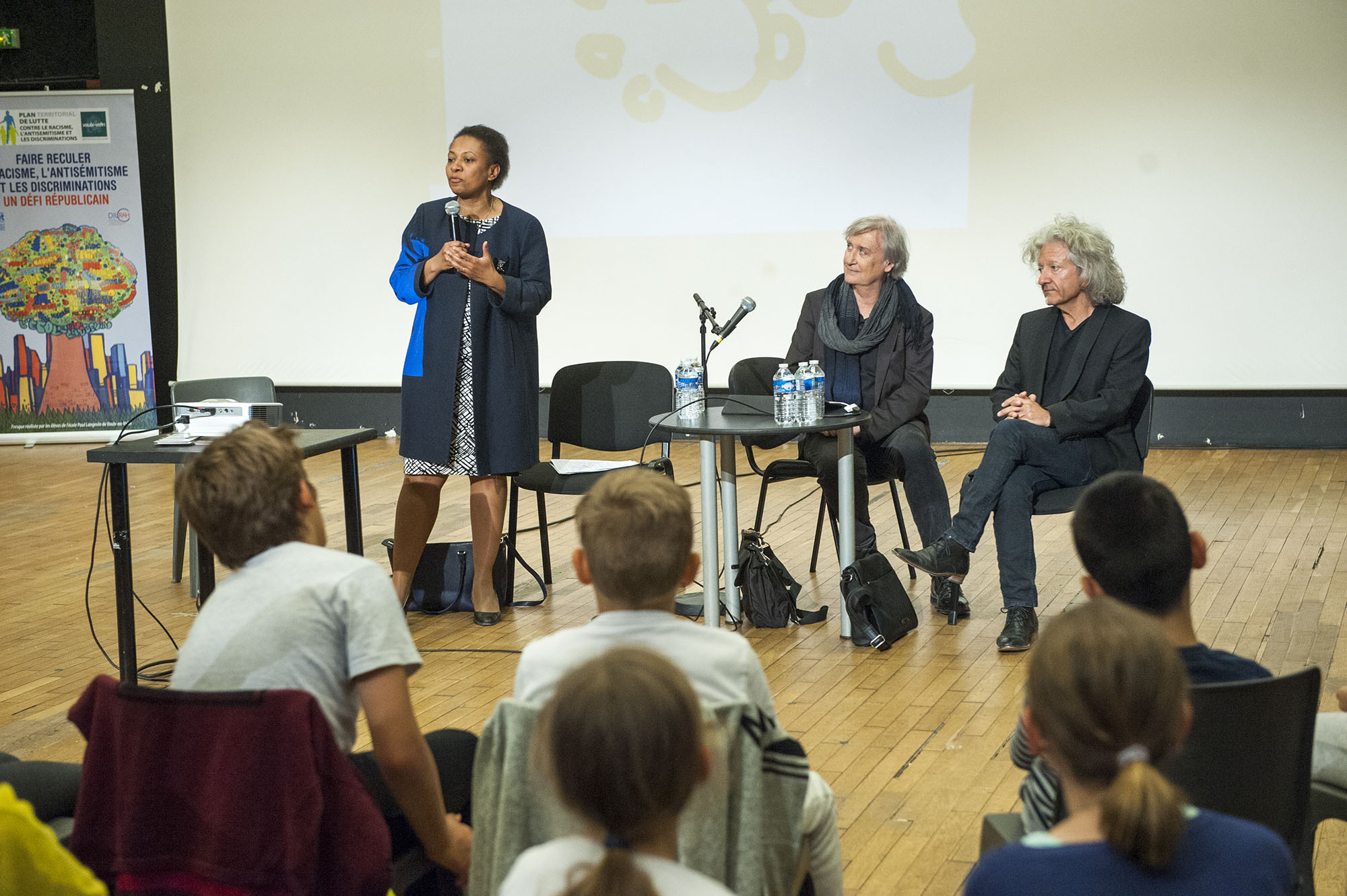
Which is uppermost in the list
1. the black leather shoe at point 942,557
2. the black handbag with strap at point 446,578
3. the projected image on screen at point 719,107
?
the projected image on screen at point 719,107

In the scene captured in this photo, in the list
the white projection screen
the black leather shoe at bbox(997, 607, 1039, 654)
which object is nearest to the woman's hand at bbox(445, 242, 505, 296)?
the black leather shoe at bbox(997, 607, 1039, 654)

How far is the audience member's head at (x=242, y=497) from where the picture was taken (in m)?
1.61

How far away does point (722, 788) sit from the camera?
1434mm

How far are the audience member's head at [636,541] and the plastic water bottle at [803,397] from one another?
1.91 meters

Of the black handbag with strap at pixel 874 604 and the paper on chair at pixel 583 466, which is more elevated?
the paper on chair at pixel 583 466

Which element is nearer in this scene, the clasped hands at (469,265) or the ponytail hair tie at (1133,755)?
the ponytail hair tie at (1133,755)

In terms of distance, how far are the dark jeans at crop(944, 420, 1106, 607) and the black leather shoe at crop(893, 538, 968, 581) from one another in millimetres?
57

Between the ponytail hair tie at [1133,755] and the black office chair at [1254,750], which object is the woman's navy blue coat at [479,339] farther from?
the ponytail hair tie at [1133,755]

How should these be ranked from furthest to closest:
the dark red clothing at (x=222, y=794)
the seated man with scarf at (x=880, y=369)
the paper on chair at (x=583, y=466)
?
the paper on chair at (x=583, y=466), the seated man with scarf at (x=880, y=369), the dark red clothing at (x=222, y=794)

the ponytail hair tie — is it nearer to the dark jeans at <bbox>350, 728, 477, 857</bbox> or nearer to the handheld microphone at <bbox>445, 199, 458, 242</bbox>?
the dark jeans at <bbox>350, 728, 477, 857</bbox>

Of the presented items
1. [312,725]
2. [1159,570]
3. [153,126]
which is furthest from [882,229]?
[153,126]

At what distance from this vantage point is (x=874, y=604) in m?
3.62

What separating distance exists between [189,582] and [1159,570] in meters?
3.59

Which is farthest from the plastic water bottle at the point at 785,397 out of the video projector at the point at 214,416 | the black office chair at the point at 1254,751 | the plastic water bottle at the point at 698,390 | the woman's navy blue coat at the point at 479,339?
the black office chair at the point at 1254,751
